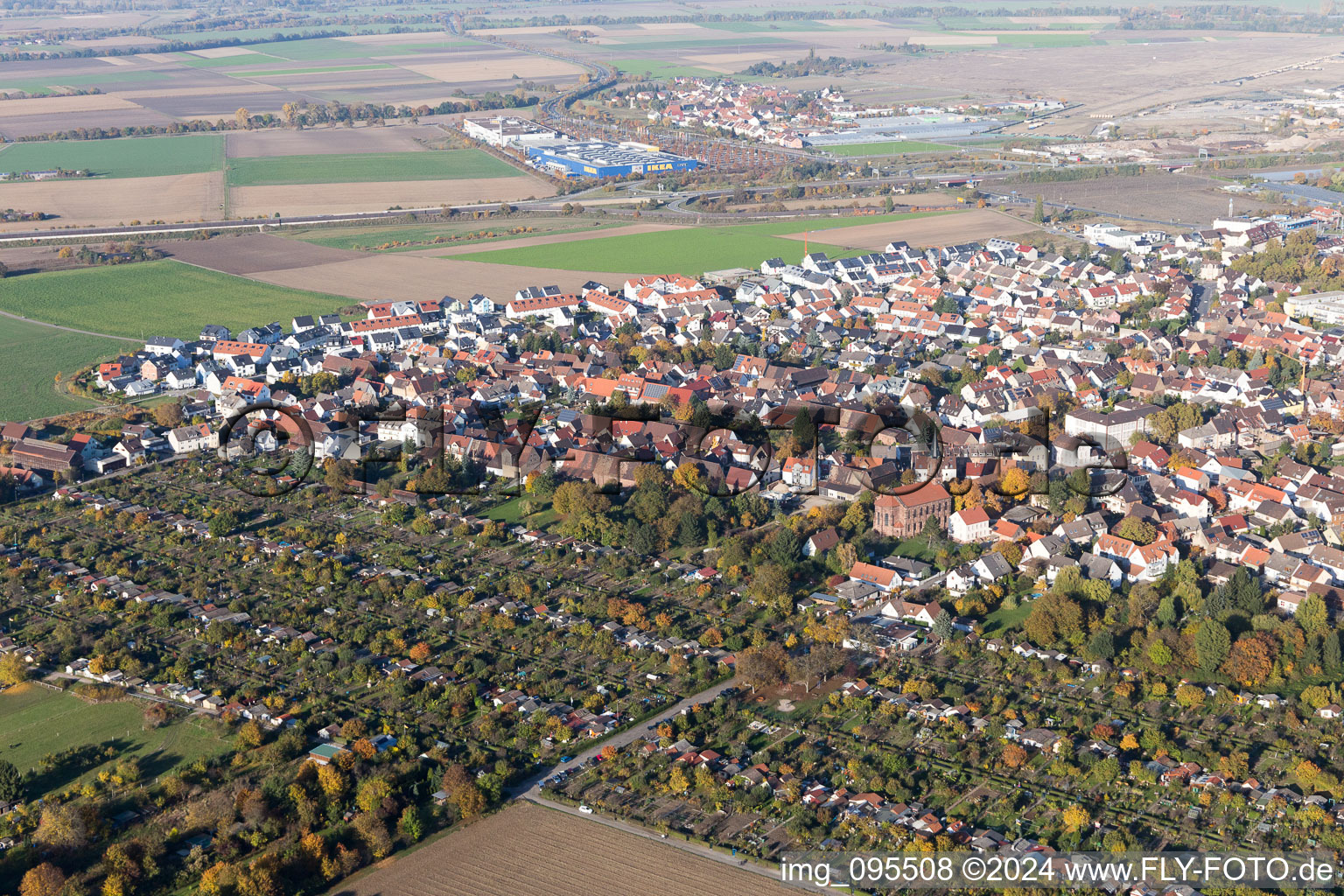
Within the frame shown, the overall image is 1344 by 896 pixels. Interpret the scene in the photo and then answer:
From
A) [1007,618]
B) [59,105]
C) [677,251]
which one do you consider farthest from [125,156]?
[1007,618]

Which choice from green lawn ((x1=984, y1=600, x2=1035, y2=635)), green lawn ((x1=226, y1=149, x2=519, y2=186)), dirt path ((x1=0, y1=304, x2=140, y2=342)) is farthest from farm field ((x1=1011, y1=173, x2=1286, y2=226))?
dirt path ((x1=0, y1=304, x2=140, y2=342))

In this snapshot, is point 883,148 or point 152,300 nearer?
point 152,300

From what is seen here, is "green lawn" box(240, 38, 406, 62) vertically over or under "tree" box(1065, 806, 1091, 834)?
over

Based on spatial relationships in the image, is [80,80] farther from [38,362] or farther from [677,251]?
[38,362]

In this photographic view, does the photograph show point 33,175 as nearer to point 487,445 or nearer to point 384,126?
point 384,126

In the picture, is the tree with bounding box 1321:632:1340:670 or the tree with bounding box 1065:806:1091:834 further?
the tree with bounding box 1321:632:1340:670

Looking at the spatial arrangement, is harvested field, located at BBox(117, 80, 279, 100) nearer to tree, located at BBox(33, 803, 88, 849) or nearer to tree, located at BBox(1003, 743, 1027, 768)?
tree, located at BBox(33, 803, 88, 849)
